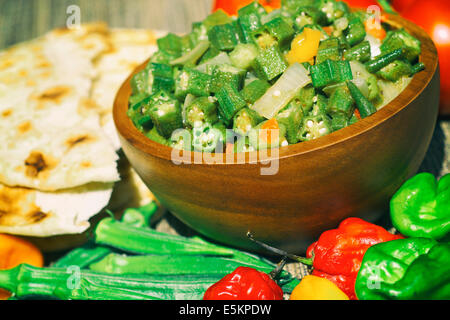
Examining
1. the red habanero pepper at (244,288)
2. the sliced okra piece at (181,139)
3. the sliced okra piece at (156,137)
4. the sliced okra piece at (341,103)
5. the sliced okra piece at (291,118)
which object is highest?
the sliced okra piece at (341,103)

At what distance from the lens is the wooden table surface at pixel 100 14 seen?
498 centimetres

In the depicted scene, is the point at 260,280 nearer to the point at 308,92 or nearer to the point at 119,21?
the point at 308,92

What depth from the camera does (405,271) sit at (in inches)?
73.4

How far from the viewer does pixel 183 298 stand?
2369 millimetres

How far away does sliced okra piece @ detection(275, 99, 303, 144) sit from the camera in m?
2.17

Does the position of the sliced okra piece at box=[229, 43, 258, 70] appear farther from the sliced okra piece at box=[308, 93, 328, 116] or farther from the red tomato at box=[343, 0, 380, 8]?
the red tomato at box=[343, 0, 380, 8]

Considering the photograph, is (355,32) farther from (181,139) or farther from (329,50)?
(181,139)

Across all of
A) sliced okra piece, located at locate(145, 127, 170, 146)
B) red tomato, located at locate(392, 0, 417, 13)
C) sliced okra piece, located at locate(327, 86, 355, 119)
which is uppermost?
red tomato, located at locate(392, 0, 417, 13)

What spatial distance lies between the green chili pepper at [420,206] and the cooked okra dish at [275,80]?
435 mm

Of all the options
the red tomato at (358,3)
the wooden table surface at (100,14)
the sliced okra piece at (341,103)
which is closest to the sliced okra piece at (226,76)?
the sliced okra piece at (341,103)

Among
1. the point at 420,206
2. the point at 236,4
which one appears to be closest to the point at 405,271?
the point at 420,206

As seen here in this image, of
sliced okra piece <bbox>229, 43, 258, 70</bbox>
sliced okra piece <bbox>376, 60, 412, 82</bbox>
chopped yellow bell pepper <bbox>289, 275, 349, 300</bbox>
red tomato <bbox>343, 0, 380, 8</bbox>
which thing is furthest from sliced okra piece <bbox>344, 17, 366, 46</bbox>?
red tomato <bbox>343, 0, 380, 8</bbox>

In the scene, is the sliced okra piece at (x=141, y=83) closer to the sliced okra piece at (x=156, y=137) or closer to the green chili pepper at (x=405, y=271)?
the sliced okra piece at (x=156, y=137)

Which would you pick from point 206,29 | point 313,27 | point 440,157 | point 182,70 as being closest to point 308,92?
point 313,27
